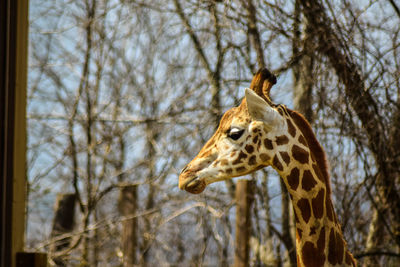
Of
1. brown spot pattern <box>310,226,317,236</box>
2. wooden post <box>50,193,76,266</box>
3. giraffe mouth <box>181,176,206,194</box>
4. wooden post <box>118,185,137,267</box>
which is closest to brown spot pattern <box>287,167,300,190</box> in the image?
brown spot pattern <box>310,226,317,236</box>

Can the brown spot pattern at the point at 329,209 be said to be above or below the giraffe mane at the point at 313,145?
below

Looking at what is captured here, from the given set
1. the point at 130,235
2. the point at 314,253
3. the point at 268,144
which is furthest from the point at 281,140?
the point at 130,235

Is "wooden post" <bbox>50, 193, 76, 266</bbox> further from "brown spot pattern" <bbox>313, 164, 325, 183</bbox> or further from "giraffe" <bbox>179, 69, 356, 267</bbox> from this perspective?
"brown spot pattern" <bbox>313, 164, 325, 183</bbox>

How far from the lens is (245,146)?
1301mm

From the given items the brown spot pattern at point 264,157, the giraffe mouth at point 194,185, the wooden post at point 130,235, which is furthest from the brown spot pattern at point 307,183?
the wooden post at point 130,235

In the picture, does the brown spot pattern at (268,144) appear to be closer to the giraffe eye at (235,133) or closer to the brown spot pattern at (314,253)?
the giraffe eye at (235,133)

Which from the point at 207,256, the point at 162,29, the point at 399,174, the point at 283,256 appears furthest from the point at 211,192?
the point at 399,174

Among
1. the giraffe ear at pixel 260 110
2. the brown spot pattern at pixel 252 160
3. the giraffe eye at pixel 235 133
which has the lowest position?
the brown spot pattern at pixel 252 160

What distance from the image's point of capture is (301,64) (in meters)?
2.22

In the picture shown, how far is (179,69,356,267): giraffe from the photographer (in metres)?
1.27

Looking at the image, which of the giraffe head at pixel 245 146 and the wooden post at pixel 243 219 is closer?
the giraffe head at pixel 245 146

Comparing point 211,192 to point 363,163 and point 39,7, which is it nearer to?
point 363,163

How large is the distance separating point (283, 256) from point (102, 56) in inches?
72.2

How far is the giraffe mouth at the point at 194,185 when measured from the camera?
126 centimetres
